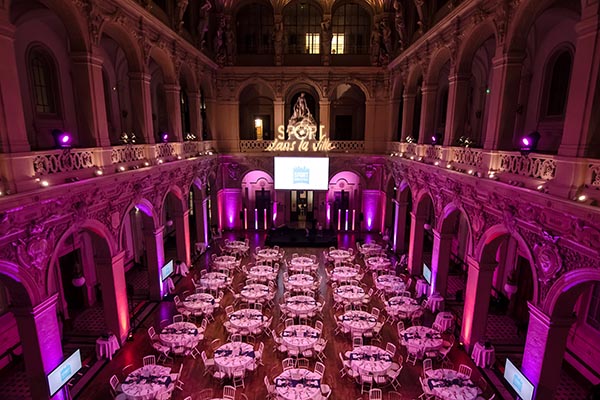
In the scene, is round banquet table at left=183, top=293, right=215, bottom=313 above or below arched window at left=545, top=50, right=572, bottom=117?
below

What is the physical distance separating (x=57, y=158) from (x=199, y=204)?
11.5 m

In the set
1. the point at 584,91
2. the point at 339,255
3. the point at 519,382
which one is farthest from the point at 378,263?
the point at 584,91

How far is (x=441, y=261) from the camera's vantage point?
1352 cm

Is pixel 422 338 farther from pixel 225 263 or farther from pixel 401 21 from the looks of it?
pixel 401 21

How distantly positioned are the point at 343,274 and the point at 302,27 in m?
15.5

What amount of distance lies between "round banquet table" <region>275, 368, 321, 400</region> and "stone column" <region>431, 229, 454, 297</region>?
260 inches

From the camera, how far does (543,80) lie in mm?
12172

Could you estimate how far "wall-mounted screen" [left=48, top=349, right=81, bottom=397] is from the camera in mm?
8250

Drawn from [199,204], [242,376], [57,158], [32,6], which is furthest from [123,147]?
[199,204]

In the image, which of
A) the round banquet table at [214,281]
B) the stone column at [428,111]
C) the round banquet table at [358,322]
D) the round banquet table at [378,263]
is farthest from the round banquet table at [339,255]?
the stone column at [428,111]

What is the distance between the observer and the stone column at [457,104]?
39.7 feet

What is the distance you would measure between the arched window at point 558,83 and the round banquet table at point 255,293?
36.8 ft

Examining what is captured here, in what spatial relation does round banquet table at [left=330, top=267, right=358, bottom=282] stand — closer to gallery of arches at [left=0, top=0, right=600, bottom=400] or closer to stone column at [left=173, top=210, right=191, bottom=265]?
gallery of arches at [left=0, top=0, right=600, bottom=400]

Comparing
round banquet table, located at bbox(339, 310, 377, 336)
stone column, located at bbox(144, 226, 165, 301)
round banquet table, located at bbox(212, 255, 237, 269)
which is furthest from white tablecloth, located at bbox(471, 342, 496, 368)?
stone column, located at bbox(144, 226, 165, 301)
